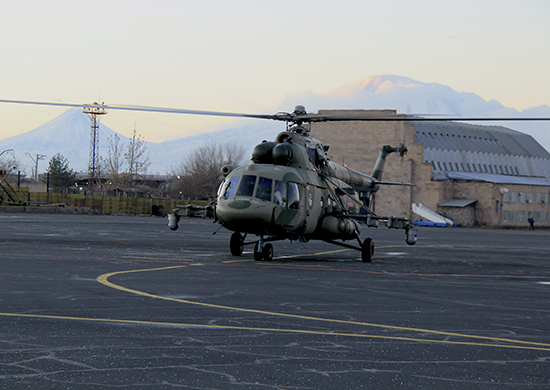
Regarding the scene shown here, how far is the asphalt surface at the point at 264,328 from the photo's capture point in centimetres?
689

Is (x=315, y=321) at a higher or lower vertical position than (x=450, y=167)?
lower

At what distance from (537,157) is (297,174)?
103640 mm

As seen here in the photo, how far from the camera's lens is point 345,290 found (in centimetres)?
1470

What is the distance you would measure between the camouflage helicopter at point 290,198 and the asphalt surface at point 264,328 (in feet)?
6.47

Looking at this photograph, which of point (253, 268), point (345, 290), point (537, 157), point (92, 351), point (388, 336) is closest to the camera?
point (92, 351)

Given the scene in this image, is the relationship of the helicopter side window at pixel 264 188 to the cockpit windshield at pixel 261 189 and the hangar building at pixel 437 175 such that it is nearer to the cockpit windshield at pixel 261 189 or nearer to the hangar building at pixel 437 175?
the cockpit windshield at pixel 261 189

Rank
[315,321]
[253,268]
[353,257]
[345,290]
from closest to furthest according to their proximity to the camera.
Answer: [315,321]
[345,290]
[253,268]
[353,257]

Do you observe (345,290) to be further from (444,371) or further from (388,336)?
(444,371)

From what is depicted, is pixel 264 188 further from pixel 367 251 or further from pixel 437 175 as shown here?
pixel 437 175

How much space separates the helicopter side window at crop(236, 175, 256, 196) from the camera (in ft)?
67.9

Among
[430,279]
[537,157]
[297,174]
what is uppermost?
[537,157]

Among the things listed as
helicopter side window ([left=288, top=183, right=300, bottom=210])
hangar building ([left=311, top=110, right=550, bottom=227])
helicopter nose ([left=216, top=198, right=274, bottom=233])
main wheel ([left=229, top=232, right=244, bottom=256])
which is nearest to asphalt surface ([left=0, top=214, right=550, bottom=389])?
helicopter nose ([left=216, top=198, right=274, bottom=233])

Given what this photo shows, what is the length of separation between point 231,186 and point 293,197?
1990 millimetres

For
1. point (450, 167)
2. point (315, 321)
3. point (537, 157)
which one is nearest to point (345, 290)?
point (315, 321)
